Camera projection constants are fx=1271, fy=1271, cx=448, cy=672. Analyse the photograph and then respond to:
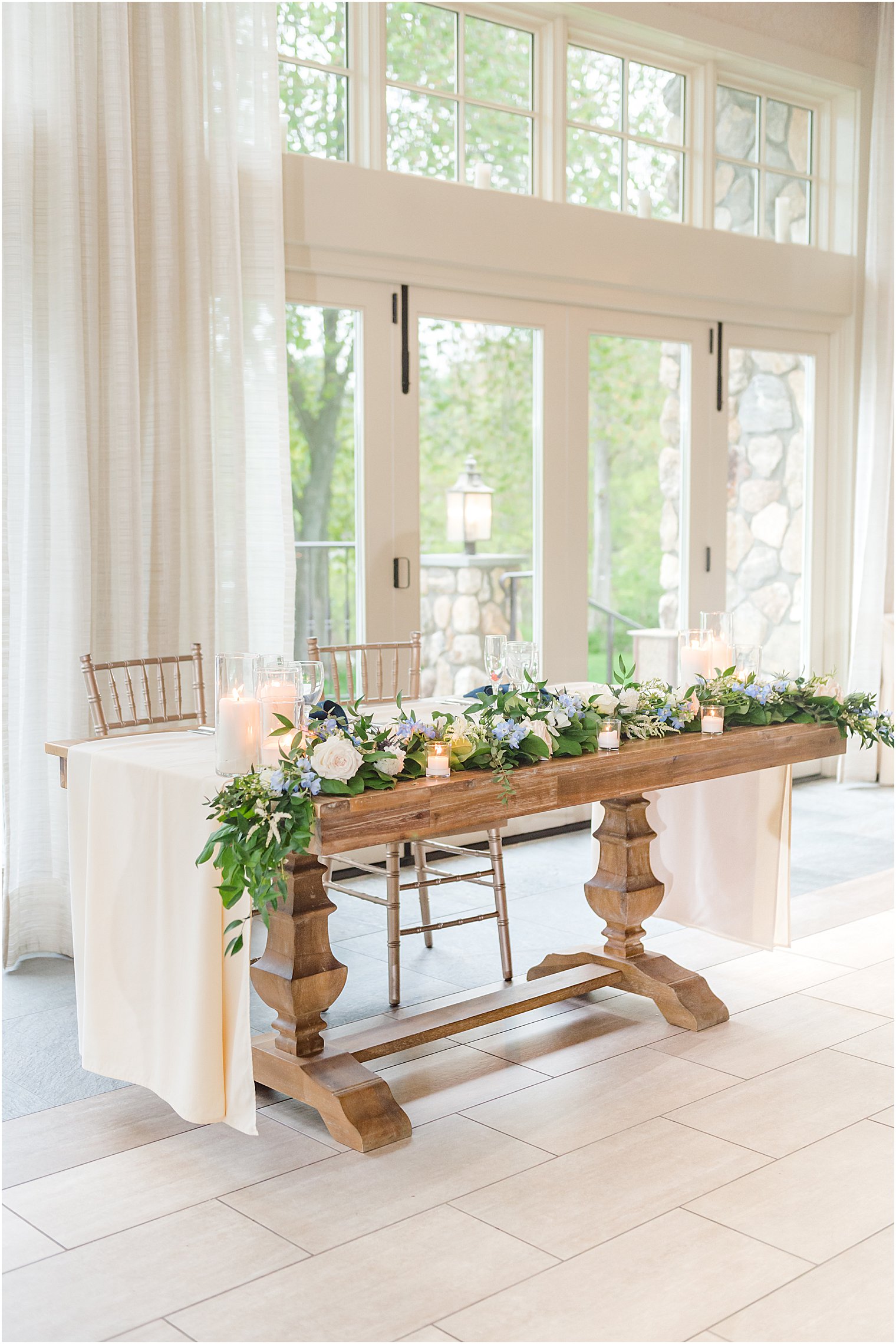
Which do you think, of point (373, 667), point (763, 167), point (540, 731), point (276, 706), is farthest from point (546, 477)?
point (276, 706)

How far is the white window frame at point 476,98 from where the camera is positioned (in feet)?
14.5

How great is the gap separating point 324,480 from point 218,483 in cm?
62

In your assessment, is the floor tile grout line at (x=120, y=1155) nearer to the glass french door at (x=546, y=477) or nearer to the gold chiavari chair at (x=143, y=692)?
the gold chiavari chair at (x=143, y=692)

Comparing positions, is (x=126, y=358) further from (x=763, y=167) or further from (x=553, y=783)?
(x=763, y=167)

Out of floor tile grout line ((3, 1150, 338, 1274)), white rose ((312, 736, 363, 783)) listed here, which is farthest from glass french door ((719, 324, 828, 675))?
floor tile grout line ((3, 1150, 338, 1274))

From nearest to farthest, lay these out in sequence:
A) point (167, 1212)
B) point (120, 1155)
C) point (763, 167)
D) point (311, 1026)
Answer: point (167, 1212)
point (120, 1155)
point (311, 1026)
point (763, 167)

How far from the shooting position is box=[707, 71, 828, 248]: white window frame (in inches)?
219

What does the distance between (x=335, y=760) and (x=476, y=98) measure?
341 cm

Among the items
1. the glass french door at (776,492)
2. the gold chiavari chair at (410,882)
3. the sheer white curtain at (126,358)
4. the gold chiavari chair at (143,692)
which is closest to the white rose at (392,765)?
the gold chiavari chair at (410,882)

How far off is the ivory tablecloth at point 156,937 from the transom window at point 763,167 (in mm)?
4164

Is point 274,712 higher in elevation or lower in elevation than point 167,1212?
higher

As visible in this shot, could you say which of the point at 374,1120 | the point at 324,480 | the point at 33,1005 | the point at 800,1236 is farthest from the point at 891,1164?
the point at 324,480

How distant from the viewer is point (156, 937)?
7.93ft

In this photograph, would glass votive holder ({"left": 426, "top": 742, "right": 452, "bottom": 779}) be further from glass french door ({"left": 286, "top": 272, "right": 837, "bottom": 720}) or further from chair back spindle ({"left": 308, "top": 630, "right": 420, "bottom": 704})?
glass french door ({"left": 286, "top": 272, "right": 837, "bottom": 720})
